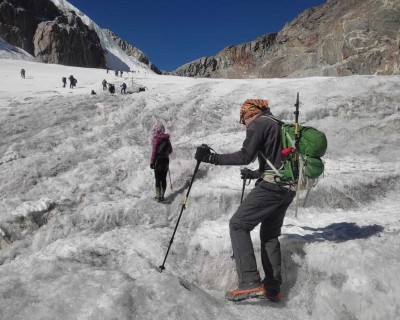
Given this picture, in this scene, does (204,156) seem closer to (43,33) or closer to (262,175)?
(262,175)

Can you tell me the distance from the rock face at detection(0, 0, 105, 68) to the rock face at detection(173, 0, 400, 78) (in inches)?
1920

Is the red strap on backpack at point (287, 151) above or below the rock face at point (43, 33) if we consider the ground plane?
below

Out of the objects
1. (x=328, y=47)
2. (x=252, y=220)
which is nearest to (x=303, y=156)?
(x=252, y=220)

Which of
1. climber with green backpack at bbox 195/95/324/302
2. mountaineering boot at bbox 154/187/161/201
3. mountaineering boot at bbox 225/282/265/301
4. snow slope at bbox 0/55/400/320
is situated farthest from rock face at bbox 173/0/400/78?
mountaineering boot at bbox 225/282/265/301

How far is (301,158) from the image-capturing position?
4.85 m

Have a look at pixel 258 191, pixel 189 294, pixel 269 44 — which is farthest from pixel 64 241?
pixel 269 44

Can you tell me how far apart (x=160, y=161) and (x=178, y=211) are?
1.33 meters

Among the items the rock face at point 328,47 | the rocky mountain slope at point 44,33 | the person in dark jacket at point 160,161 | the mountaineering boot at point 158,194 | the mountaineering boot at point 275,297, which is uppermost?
the rocky mountain slope at point 44,33

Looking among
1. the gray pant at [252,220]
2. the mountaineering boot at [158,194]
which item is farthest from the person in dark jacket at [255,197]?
the mountaineering boot at [158,194]

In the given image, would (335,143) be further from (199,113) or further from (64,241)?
(64,241)

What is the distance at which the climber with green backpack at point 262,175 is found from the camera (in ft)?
15.6

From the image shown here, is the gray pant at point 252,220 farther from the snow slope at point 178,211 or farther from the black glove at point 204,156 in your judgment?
the black glove at point 204,156

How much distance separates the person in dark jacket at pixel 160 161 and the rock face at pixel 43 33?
13464cm

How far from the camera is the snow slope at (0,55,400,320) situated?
4895 mm
